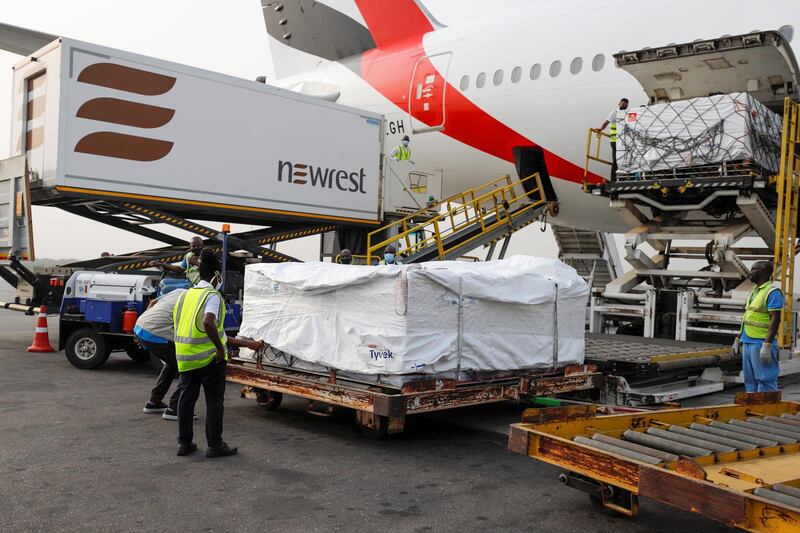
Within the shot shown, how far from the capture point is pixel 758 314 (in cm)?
712

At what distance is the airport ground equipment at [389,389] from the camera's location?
5.94 meters

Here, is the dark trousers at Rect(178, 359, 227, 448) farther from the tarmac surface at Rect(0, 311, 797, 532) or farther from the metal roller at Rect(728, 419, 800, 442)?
the metal roller at Rect(728, 419, 800, 442)

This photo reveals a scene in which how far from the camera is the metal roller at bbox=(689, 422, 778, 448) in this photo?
438 cm

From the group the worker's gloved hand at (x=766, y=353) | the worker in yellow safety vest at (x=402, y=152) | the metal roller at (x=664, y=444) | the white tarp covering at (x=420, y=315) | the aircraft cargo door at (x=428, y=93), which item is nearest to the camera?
the metal roller at (x=664, y=444)

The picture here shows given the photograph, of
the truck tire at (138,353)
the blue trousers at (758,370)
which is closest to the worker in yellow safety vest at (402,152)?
the truck tire at (138,353)

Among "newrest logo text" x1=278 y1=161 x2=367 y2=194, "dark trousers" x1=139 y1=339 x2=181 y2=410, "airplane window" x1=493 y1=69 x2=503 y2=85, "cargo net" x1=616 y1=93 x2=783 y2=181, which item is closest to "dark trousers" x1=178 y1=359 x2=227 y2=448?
"dark trousers" x1=139 y1=339 x2=181 y2=410

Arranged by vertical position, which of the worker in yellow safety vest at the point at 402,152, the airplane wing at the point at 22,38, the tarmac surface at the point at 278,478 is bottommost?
the tarmac surface at the point at 278,478

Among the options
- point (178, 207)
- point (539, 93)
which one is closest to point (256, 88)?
point (178, 207)

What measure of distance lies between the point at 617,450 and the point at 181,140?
9157mm

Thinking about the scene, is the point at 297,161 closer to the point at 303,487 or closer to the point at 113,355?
the point at 113,355

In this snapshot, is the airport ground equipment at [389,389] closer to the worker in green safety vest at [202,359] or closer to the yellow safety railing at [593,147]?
the worker in green safety vest at [202,359]

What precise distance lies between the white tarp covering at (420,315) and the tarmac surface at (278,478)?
742 millimetres

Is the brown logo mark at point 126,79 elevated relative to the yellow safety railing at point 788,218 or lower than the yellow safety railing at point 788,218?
elevated

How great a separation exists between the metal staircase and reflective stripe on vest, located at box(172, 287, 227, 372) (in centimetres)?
1189
